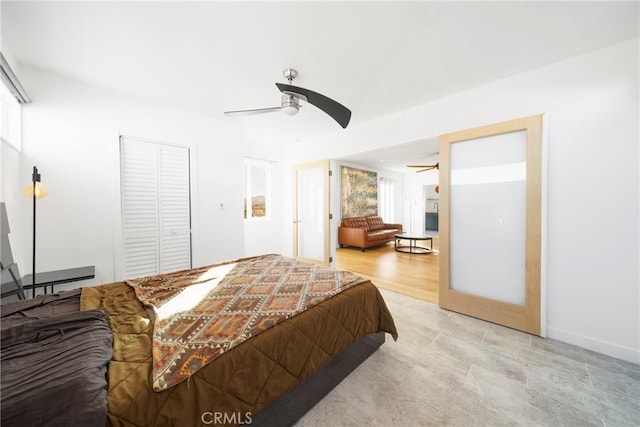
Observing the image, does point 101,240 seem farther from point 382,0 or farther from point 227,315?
point 382,0

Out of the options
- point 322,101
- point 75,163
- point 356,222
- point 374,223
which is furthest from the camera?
point 374,223

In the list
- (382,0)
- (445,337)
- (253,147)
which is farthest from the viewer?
(253,147)

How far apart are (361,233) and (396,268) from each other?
1.70 metres

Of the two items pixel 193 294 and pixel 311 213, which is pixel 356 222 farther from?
pixel 193 294

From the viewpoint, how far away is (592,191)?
2020 millimetres

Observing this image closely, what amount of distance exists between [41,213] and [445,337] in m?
4.12

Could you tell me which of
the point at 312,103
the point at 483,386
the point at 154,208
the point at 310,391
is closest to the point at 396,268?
the point at 483,386

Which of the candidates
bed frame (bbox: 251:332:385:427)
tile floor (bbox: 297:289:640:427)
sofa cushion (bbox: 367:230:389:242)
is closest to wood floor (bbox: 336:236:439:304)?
sofa cushion (bbox: 367:230:389:242)

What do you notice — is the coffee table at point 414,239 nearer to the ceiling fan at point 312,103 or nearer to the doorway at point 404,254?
the doorway at point 404,254

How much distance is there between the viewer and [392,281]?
3814 millimetres

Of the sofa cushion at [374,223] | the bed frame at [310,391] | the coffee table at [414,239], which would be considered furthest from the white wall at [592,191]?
the sofa cushion at [374,223]

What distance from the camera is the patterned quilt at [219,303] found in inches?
41.4

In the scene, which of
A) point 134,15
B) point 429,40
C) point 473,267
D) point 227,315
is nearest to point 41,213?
point 134,15

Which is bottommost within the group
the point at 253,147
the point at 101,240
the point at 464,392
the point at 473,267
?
the point at 464,392
